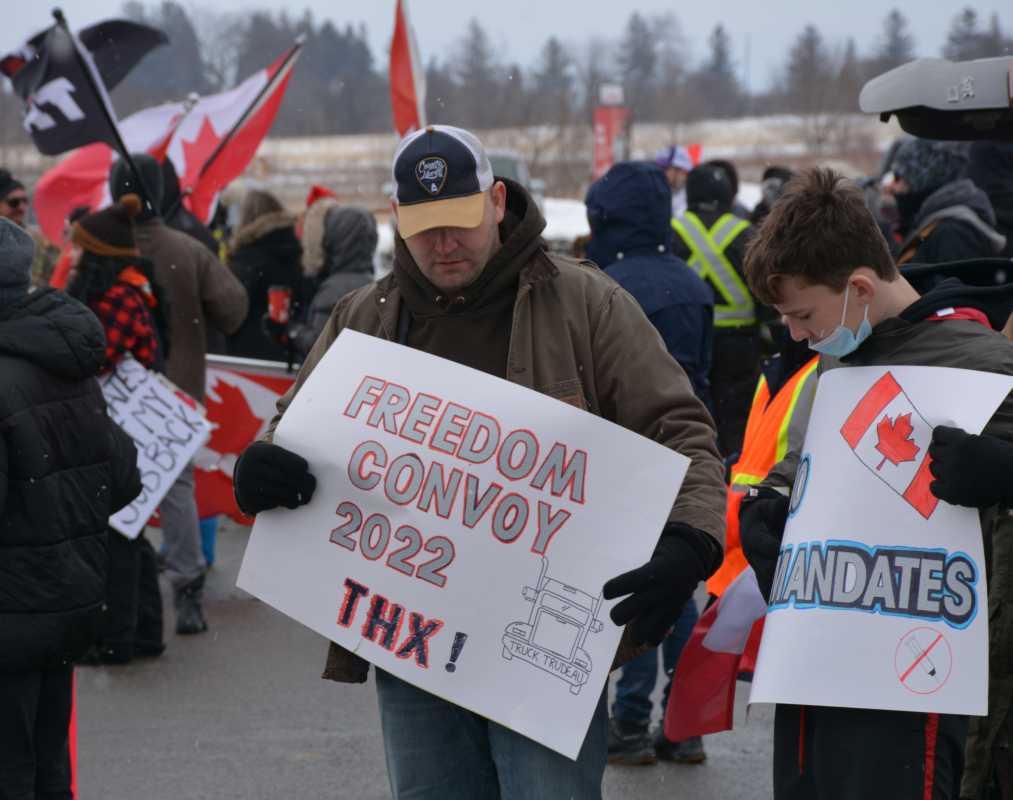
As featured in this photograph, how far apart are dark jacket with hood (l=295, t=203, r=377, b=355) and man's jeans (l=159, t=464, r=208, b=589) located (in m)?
1.10

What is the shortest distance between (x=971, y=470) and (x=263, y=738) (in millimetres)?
3777

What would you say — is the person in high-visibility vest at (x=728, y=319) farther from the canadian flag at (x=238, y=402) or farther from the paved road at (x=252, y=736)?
the canadian flag at (x=238, y=402)

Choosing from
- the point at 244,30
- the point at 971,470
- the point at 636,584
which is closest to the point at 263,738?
the point at 636,584

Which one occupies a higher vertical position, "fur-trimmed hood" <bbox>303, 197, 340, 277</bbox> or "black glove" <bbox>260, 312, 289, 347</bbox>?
"fur-trimmed hood" <bbox>303, 197, 340, 277</bbox>

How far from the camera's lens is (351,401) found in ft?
10.4

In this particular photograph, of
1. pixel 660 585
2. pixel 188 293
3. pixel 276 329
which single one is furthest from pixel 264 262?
pixel 660 585

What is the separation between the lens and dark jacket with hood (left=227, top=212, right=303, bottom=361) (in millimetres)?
9031

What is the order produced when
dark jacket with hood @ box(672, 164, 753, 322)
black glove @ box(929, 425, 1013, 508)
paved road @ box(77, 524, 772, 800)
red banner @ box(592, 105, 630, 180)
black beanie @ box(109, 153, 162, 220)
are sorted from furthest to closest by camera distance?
red banner @ box(592, 105, 630, 180), black beanie @ box(109, 153, 162, 220), dark jacket with hood @ box(672, 164, 753, 322), paved road @ box(77, 524, 772, 800), black glove @ box(929, 425, 1013, 508)

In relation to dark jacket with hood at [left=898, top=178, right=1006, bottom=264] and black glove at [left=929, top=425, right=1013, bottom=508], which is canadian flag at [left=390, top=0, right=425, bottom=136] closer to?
dark jacket with hood at [left=898, top=178, right=1006, bottom=264]

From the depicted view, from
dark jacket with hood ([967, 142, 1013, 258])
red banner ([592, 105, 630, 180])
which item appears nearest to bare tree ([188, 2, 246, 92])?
red banner ([592, 105, 630, 180])

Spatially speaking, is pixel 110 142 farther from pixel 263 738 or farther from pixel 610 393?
pixel 610 393

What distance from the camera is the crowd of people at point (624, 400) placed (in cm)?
284

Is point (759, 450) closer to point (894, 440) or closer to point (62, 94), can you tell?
point (894, 440)

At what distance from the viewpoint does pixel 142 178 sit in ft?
25.8
